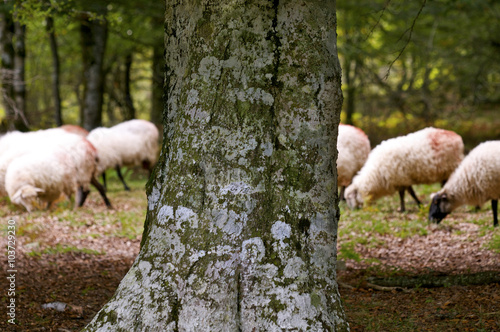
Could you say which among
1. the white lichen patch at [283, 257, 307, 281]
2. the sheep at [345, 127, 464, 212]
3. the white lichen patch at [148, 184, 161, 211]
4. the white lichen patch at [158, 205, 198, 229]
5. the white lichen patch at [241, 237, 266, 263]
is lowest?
the white lichen patch at [283, 257, 307, 281]

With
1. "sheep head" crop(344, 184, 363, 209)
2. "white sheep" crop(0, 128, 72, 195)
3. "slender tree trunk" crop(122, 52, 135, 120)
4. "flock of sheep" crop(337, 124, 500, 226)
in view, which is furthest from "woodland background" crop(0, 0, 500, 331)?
"slender tree trunk" crop(122, 52, 135, 120)

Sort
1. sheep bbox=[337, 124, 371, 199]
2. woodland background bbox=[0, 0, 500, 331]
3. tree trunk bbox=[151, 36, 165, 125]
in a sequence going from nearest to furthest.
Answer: woodland background bbox=[0, 0, 500, 331] → sheep bbox=[337, 124, 371, 199] → tree trunk bbox=[151, 36, 165, 125]

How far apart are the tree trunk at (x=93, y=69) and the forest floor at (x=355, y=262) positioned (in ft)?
19.0

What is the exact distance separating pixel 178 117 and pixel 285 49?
Answer: 2.75 ft

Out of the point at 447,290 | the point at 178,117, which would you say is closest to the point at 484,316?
the point at 447,290

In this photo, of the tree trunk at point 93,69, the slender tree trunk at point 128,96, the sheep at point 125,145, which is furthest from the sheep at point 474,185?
the slender tree trunk at point 128,96

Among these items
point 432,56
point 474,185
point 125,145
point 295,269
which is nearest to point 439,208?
point 474,185

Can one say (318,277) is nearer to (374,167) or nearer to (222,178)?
(222,178)

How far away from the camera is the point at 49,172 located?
336 inches

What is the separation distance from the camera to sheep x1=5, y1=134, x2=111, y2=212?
27.7 feet

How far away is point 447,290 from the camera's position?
4.52m

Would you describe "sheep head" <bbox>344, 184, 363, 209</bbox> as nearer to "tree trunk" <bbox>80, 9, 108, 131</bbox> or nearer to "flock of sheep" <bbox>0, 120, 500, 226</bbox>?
"flock of sheep" <bbox>0, 120, 500, 226</bbox>

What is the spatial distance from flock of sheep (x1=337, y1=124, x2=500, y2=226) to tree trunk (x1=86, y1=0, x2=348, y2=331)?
18.9 ft

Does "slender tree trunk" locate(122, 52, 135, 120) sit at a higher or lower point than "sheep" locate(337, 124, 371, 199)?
higher
